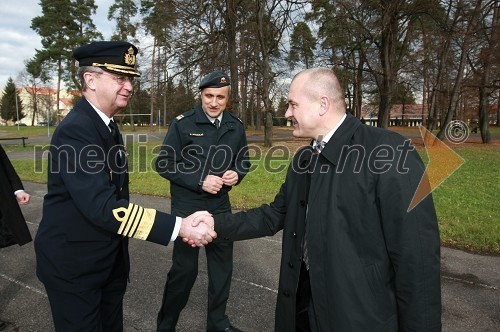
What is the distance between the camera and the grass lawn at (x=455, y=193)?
5.96 metres

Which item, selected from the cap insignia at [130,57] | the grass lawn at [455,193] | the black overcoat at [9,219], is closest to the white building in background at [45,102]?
the grass lawn at [455,193]

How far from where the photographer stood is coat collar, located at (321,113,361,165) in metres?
2.05

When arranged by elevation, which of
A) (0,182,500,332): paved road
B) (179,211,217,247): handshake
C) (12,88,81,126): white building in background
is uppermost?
(12,88,81,126): white building in background

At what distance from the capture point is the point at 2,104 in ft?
250

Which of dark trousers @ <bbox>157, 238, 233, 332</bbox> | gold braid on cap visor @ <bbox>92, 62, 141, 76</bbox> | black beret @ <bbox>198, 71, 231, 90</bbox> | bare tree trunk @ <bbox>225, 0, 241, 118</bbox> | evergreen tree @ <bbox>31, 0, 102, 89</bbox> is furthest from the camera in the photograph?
evergreen tree @ <bbox>31, 0, 102, 89</bbox>

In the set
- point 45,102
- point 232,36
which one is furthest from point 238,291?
point 45,102

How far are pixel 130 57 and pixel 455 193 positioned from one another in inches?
352

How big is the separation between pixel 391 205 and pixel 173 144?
2276 mm

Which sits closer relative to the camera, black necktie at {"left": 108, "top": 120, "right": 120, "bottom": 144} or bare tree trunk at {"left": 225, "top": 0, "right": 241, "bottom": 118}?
black necktie at {"left": 108, "top": 120, "right": 120, "bottom": 144}

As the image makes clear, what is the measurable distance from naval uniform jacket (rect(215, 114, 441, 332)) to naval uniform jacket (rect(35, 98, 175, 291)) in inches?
37.4

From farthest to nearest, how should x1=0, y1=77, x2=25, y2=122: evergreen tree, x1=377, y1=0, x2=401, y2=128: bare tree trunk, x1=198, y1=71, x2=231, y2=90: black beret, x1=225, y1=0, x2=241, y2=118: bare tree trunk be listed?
1. x1=0, y1=77, x2=25, y2=122: evergreen tree
2. x1=377, y1=0, x2=401, y2=128: bare tree trunk
3. x1=225, y1=0, x2=241, y2=118: bare tree trunk
4. x1=198, y1=71, x2=231, y2=90: black beret

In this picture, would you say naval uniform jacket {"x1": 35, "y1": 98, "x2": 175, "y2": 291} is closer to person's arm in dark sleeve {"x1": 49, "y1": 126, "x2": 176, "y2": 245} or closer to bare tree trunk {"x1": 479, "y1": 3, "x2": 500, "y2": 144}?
person's arm in dark sleeve {"x1": 49, "y1": 126, "x2": 176, "y2": 245}

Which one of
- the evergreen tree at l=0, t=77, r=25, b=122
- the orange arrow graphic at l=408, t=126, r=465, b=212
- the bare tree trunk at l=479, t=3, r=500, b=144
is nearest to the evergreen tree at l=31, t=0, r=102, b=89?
the bare tree trunk at l=479, t=3, r=500, b=144

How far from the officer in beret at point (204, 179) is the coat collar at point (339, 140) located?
1.44m
